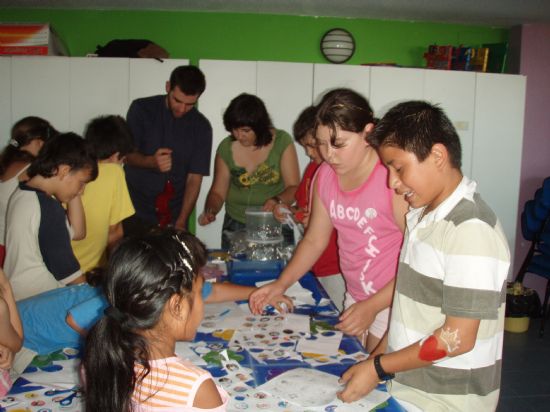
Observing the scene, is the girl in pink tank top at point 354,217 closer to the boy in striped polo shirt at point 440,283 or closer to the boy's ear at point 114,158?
the boy in striped polo shirt at point 440,283

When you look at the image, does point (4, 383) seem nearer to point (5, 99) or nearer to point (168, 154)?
point (168, 154)

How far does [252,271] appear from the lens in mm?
2305

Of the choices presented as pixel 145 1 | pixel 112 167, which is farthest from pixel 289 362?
pixel 145 1

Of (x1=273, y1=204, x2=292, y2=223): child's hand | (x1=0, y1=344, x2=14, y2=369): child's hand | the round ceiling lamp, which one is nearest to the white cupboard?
the round ceiling lamp

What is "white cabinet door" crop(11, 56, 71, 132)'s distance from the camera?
4.19 meters

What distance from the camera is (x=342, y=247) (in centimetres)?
190

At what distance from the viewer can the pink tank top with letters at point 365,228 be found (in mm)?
1699

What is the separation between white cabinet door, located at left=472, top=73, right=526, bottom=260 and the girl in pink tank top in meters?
3.10

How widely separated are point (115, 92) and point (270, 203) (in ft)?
6.62

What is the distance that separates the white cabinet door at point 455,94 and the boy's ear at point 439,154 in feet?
11.3

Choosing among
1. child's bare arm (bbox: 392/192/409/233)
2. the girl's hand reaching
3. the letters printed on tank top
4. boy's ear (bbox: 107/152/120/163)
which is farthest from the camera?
boy's ear (bbox: 107/152/120/163)

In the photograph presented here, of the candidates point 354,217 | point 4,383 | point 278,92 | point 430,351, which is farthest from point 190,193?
point 430,351

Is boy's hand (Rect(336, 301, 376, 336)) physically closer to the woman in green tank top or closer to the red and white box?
the woman in green tank top

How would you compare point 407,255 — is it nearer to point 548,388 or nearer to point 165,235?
point 165,235
